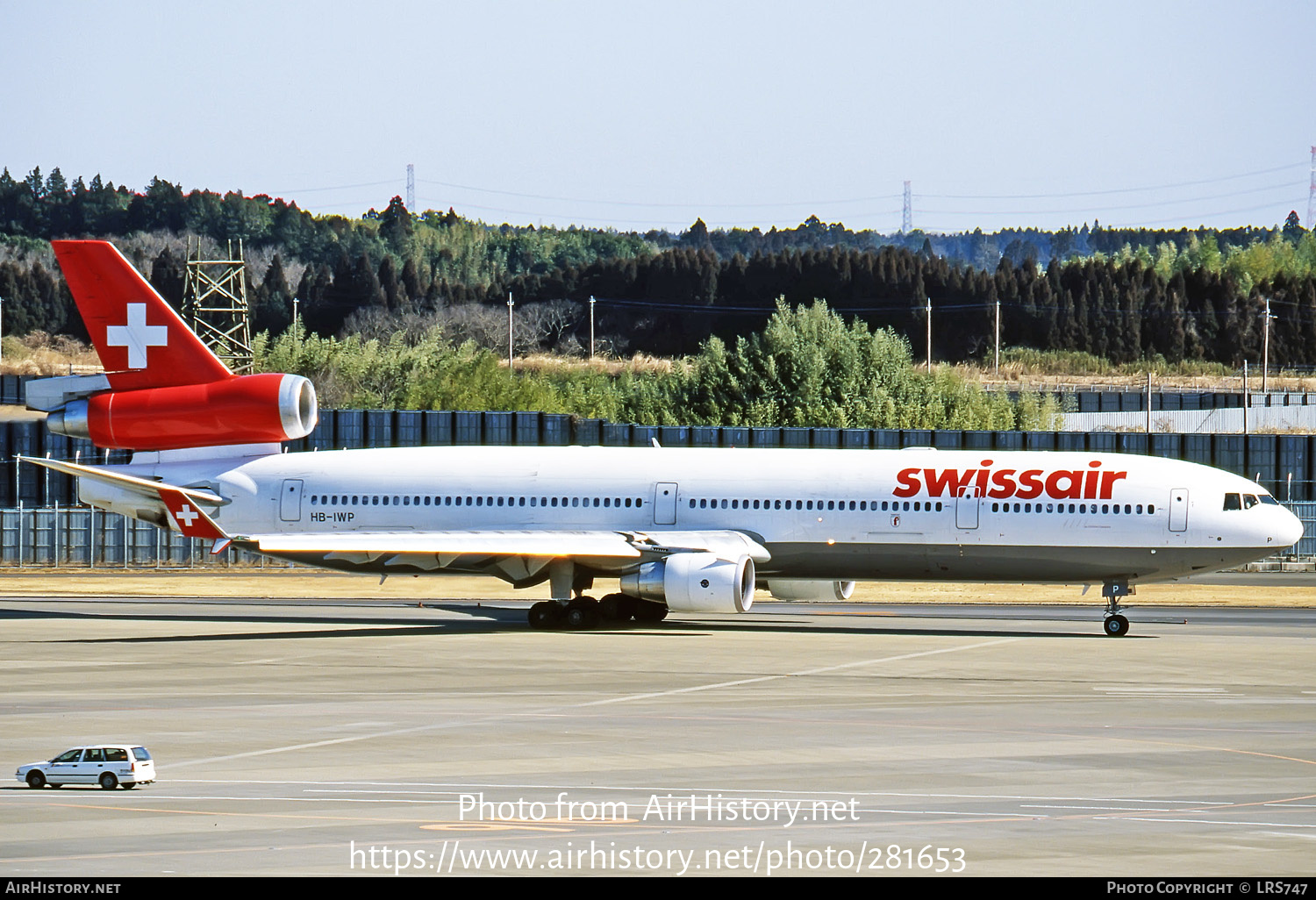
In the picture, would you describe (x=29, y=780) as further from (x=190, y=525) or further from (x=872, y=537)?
(x=872, y=537)

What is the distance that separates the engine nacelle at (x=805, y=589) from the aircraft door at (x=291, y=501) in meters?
12.7

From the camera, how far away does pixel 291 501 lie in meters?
42.6

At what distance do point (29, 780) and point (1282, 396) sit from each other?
120 metres

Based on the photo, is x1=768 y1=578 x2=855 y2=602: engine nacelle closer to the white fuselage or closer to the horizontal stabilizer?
the white fuselage

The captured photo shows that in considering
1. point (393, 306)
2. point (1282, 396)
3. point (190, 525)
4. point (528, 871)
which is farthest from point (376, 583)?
point (393, 306)

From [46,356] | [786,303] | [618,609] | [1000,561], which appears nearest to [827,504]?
[1000,561]

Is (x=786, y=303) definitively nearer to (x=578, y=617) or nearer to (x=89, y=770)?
(x=578, y=617)

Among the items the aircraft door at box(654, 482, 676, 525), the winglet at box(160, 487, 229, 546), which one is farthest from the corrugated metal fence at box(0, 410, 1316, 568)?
the winglet at box(160, 487, 229, 546)

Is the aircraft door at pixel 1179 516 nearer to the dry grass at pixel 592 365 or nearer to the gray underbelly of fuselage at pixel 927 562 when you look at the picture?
the gray underbelly of fuselage at pixel 927 562

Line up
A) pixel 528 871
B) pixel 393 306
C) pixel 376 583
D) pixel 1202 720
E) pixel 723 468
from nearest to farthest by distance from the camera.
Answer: pixel 528 871, pixel 1202 720, pixel 723 468, pixel 376 583, pixel 393 306

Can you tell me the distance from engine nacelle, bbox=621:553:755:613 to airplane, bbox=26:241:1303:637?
0.16 feet

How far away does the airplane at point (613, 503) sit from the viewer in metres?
38.7

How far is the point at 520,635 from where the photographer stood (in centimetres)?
3844

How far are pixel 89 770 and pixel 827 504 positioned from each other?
24924mm
